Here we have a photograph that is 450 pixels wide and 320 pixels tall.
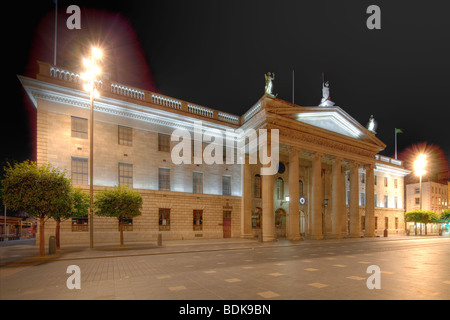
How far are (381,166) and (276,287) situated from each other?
46.6m

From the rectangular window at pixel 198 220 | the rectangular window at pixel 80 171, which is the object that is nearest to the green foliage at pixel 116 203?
the rectangular window at pixel 80 171

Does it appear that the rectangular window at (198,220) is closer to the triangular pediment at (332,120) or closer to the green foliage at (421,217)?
the triangular pediment at (332,120)

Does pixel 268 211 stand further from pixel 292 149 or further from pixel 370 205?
pixel 370 205

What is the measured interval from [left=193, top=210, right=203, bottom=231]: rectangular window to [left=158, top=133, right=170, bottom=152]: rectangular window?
7319mm

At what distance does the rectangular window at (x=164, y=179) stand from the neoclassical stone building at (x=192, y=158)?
101mm

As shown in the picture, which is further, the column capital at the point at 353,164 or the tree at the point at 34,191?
the column capital at the point at 353,164

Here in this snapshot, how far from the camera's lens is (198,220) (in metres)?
27.2

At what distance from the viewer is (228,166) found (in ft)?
97.9

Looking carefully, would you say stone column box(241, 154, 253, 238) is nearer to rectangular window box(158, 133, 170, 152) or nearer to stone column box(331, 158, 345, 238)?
rectangular window box(158, 133, 170, 152)

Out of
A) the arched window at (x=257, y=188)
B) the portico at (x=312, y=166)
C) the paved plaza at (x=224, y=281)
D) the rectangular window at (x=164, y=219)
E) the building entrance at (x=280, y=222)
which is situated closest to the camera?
the paved plaza at (x=224, y=281)

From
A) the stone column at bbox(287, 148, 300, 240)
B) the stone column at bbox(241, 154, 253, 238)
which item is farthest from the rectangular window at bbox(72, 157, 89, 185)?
the stone column at bbox(287, 148, 300, 240)

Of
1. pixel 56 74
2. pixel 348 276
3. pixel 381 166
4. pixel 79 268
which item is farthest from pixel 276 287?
Answer: pixel 381 166

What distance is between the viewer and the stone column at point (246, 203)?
93.6 feet

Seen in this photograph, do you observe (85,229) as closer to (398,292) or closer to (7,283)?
(7,283)
